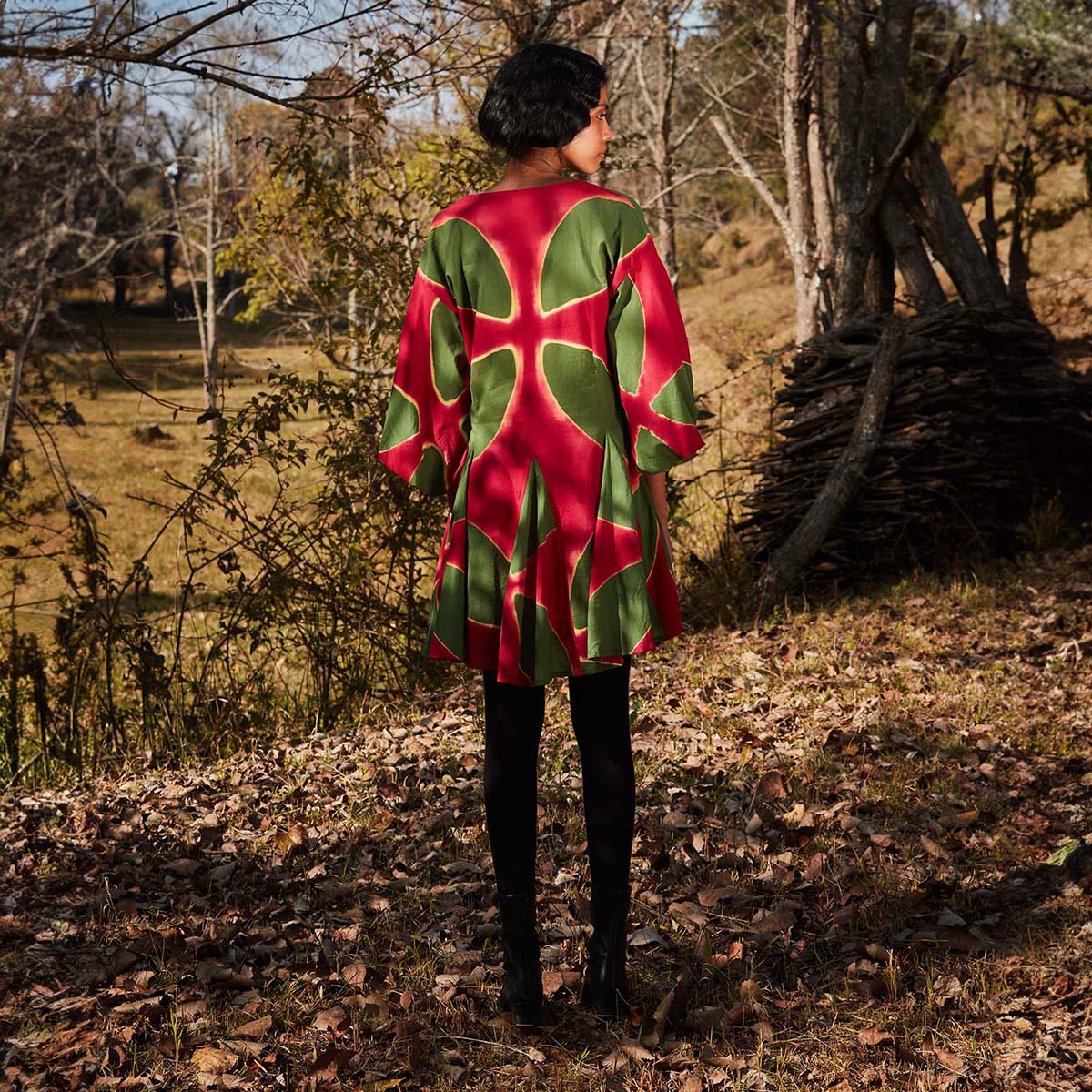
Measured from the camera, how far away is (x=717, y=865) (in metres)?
3.58

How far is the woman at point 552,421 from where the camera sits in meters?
2.37

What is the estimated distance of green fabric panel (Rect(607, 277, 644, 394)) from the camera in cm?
237

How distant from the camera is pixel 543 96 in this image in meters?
2.37

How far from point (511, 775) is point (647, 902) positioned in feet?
3.52

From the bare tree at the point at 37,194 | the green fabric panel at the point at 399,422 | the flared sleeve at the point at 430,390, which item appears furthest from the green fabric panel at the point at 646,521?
the bare tree at the point at 37,194

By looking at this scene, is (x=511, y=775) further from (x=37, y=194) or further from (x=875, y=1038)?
(x=37, y=194)

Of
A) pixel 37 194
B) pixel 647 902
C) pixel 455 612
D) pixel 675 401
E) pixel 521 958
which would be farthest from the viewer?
pixel 37 194

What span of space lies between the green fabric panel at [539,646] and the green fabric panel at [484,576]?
0.21 ft

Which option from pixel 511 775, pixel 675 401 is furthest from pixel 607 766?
pixel 675 401

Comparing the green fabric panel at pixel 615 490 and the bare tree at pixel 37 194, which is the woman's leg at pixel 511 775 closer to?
the green fabric panel at pixel 615 490

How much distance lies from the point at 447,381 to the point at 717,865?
189 centimetres

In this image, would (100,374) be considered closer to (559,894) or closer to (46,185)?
(46,185)

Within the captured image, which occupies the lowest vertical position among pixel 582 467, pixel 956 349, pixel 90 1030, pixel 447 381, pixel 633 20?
pixel 90 1030

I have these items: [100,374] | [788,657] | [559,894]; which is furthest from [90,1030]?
→ [100,374]
